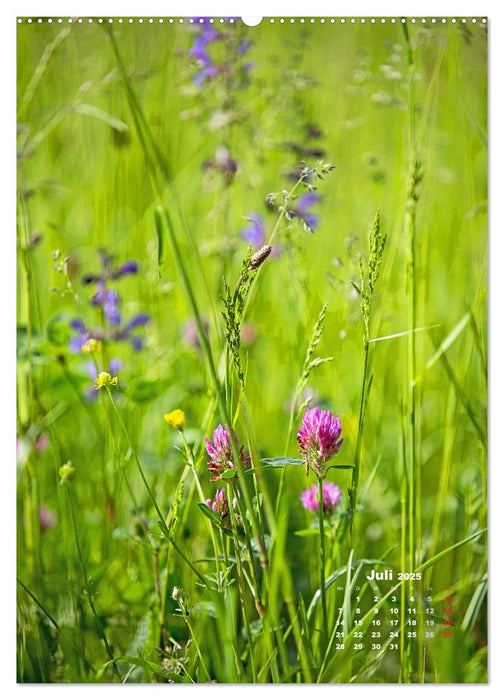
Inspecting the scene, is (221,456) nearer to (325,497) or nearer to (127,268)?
(325,497)

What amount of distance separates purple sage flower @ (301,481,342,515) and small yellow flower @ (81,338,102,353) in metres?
0.36

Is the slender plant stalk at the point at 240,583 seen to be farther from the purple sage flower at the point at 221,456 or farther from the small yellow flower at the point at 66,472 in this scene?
the small yellow flower at the point at 66,472

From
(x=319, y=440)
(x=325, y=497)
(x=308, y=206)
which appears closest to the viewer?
(x=319, y=440)

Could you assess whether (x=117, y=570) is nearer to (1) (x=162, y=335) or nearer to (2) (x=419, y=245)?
(1) (x=162, y=335)

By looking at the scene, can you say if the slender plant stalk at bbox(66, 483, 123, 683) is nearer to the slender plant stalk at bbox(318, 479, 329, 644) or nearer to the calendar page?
the calendar page

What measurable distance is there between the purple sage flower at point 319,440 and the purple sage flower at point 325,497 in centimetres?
12

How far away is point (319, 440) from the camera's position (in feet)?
2.73

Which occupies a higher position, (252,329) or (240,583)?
(252,329)

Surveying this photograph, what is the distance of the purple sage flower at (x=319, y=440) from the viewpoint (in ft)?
2.73

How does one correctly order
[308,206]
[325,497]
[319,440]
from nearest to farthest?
[319,440] < [325,497] < [308,206]

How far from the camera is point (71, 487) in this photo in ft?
3.29

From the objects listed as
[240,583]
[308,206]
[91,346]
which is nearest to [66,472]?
[91,346]

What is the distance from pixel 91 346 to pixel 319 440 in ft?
1.13

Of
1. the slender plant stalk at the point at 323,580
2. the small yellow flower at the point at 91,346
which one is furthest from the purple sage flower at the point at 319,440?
the small yellow flower at the point at 91,346
